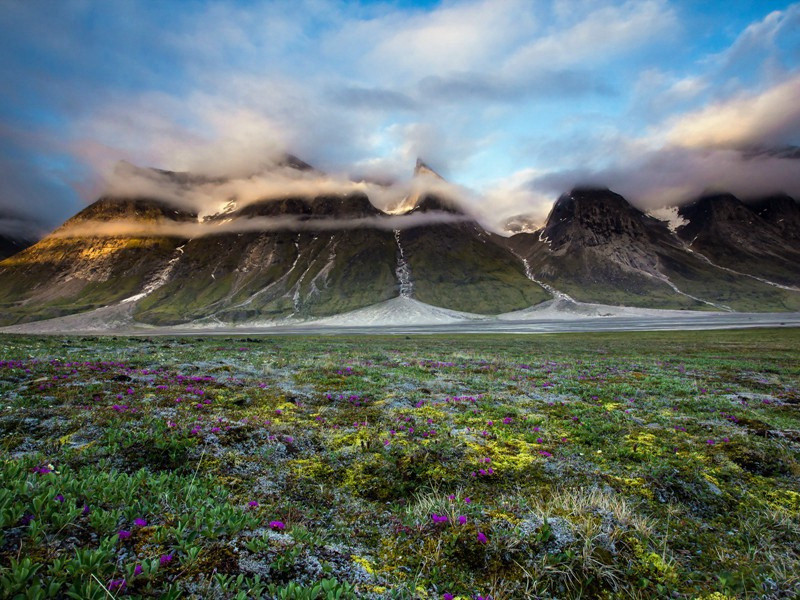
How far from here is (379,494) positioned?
8453mm

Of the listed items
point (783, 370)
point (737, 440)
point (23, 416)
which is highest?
point (23, 416)

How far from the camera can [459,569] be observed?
18.3ft

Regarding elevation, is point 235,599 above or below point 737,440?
above

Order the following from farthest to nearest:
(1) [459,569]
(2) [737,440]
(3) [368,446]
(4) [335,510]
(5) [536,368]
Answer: (5) [536,368] < (2) [737,440] < (3) [368,446] < (4) [335,510] < (1) [459,569]

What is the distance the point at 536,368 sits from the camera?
31.4m

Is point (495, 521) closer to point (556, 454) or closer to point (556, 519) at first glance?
point (556, 519)

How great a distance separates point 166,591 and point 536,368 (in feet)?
101

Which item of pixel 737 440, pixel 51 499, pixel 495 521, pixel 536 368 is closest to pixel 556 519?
pixel 495 521

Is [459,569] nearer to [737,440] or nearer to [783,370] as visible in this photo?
[737,440]

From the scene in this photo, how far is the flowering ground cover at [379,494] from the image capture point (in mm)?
4766

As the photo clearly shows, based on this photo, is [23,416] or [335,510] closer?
[335,510]

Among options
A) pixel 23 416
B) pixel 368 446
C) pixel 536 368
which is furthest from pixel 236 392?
pixel 536 368

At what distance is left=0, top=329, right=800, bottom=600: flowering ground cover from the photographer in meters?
4.77

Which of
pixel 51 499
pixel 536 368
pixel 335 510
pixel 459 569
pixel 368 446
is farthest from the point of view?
pixel 536 368
